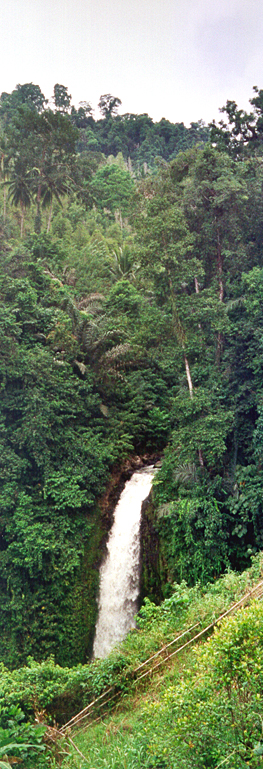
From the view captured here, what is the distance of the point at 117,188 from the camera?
100 feet

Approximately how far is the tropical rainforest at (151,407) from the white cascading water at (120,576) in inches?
9.5

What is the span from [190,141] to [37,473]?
141ft

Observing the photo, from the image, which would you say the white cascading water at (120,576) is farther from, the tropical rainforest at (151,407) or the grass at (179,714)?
the grass at (179,714)

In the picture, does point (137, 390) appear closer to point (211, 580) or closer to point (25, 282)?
point (25, 282)

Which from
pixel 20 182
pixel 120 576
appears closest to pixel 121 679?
pixel 120 576

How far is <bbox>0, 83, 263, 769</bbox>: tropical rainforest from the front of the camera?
10.4 meters

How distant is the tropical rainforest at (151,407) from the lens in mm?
10383

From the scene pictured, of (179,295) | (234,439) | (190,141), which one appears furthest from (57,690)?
(190,141)

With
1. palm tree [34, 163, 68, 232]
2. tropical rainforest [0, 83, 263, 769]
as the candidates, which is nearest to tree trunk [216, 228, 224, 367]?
tropical rainforest [0, 83, 263, 769]

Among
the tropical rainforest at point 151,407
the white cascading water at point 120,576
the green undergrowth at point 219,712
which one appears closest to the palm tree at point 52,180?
the tropical rainforest at point 151,407

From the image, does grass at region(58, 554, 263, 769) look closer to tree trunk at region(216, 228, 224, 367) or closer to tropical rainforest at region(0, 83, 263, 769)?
tropical rainforest at region(0, 83, 263, 769)

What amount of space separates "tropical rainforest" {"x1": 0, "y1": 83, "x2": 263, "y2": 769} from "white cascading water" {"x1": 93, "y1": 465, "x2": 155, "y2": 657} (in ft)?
0.79

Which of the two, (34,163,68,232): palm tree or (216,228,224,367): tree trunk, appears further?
Answer: (34,163,68,232): palm tree

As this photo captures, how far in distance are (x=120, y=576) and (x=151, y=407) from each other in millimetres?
4443
